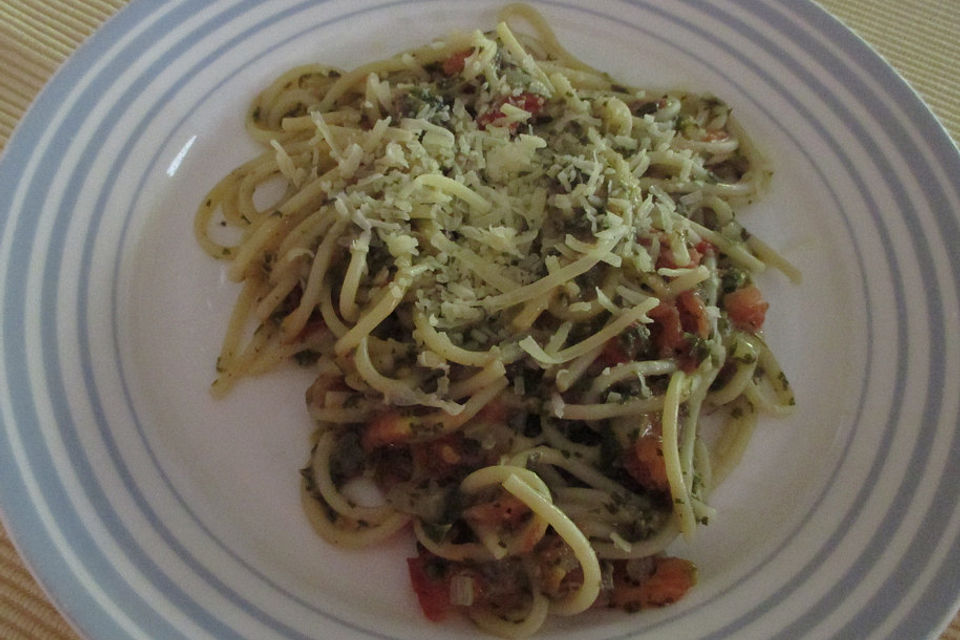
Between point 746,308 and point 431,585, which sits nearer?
point 431,585

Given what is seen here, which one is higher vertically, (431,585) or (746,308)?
(746,308)

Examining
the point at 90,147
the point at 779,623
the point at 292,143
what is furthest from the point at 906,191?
the point at 90,147

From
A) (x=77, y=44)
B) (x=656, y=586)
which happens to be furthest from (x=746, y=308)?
(x=77, y=44)

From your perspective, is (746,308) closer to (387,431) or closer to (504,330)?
(504,330)

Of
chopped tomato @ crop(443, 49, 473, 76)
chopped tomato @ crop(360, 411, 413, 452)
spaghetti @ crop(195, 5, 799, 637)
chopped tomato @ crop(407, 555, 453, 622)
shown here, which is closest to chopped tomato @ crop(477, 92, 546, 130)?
spaghetti @ crop(195, 5, 799, 637)

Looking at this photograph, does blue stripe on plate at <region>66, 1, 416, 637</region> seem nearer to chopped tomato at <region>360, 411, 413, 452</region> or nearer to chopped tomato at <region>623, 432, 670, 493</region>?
chopped tomato at <region>360, 411, 413, 452</region>

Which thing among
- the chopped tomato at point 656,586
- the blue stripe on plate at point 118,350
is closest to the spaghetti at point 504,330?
the chopped tomato at point 656,586

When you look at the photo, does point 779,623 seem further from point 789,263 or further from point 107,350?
point 107,350
